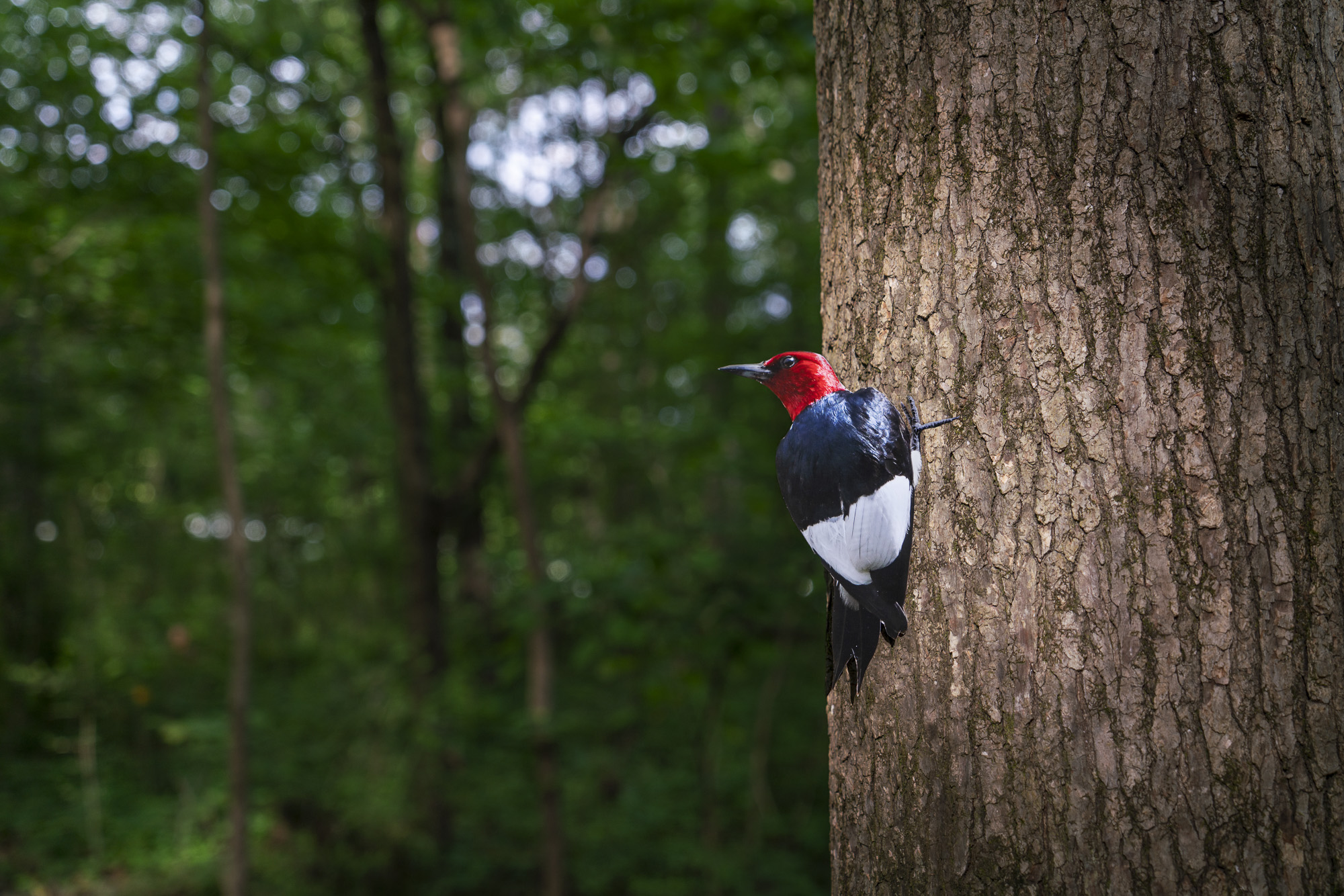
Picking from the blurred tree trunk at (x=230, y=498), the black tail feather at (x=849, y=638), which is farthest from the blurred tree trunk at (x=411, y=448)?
the black tail feather at (x=849, y=638)

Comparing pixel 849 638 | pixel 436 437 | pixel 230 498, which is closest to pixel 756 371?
pixel 849 638

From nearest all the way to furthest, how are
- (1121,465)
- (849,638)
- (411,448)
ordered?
(1121,465) < (849,638) < (411,448)

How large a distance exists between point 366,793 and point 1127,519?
4012 millimetres

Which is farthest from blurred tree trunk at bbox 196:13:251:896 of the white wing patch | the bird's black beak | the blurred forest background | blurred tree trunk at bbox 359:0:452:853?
the white wing patch

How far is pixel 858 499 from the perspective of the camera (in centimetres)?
88

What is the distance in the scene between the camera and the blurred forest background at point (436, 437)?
3.53 metres

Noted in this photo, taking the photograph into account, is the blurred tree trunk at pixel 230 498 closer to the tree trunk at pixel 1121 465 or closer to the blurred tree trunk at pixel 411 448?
the blurred tree trunk at pixel 411 448

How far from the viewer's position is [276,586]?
936 centimetres

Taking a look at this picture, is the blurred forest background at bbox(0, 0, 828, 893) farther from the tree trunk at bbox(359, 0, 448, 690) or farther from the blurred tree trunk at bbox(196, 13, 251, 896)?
the blurred tree trunk at bbox(196, 13, 251, 896)

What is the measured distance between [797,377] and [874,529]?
8.6 inches

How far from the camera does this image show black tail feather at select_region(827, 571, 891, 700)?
896mm

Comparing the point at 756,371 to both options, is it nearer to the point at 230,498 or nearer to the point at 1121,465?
the point at 1121,465

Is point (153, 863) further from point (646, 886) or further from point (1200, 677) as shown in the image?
point (1200, 677)

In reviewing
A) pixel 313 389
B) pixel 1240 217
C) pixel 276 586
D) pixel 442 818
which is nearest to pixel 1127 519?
pixel 1240 217
